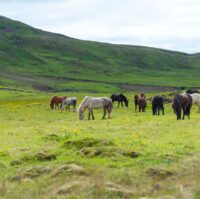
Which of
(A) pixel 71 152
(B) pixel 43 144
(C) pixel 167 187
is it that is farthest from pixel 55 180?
(B) pixel 43 144

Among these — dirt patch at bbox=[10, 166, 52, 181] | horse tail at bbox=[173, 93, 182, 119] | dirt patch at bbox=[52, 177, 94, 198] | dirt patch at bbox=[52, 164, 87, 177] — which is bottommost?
dirt patch at bbox=[10, 166, 52, 181]

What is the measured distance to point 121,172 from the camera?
12.6m

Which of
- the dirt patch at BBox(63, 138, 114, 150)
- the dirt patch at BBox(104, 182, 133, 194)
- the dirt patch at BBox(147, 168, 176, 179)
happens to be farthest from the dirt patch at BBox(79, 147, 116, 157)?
the dirt patch at BBox(104, 182, 133, 194)

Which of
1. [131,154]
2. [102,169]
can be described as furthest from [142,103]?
[102,169]

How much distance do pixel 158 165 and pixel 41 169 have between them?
375cm

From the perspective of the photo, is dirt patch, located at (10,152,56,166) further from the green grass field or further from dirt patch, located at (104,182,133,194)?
dirt patch, located at (104,182,133,194)

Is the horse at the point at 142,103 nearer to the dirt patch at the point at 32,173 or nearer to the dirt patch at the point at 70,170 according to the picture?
the dirt patch at the point at 32,173

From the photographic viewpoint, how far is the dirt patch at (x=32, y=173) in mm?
12656

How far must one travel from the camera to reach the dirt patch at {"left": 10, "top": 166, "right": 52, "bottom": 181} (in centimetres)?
1266

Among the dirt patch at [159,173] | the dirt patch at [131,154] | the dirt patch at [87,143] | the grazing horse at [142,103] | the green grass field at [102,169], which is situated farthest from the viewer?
the grazing horse at [142,103]

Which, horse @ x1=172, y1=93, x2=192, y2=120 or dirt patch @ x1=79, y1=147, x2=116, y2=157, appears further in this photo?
horse @ x1=172, y1=93, x2=192, y2=120

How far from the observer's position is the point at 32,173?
42.4ft

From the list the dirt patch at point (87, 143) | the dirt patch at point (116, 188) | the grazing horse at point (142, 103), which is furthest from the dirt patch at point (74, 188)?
the grazing horse at point (142, 103)

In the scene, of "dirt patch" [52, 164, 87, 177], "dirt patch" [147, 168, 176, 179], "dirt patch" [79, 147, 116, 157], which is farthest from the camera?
"dirt patch" [79, 147, 116, 157]
